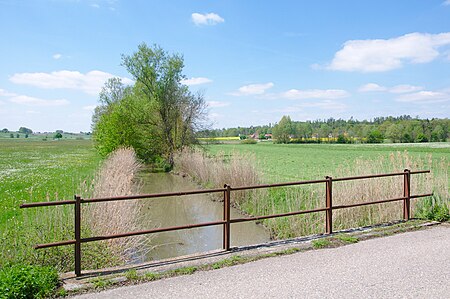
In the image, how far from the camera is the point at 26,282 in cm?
429

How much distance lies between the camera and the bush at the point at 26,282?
4.13m

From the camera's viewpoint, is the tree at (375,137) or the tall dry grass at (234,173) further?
the tree at (375,137)

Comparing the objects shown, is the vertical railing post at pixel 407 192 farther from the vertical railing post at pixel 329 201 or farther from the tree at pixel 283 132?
the tree at pixel 283 132

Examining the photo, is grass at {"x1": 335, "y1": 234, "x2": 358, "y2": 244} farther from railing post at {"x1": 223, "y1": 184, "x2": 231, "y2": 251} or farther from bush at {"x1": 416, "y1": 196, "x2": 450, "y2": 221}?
bush at {"x1": 416, "y1": 196, "x2": 450, "y2": 221}

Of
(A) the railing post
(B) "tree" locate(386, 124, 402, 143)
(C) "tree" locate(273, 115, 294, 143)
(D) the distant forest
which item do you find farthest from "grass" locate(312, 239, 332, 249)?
(C) "tree" locate(273, 115, 294, 143)

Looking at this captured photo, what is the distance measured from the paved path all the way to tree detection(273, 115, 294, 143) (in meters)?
117

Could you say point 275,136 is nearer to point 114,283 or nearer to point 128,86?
point 128,86

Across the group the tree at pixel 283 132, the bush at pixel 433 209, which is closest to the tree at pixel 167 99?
the bush at pixel 433 209

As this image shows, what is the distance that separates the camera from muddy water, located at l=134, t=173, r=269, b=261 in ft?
33.1

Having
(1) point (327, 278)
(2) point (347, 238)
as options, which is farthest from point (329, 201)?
(1) point (327, 278)

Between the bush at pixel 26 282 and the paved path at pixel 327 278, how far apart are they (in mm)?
547

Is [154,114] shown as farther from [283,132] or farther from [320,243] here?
[283,132]

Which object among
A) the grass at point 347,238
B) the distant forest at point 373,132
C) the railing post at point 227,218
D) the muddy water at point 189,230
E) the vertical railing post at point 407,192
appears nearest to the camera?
the railing post at point 227,218

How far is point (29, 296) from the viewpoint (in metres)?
4.23
